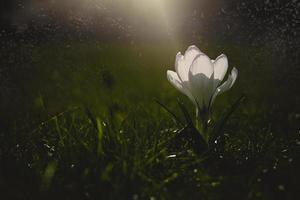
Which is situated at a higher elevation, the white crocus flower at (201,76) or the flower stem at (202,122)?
the white crocus flower at (201,76)

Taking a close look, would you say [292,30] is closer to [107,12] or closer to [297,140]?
[107,12]

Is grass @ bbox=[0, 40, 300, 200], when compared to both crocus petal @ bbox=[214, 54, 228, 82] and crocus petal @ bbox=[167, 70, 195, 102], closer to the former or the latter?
crocus petal @ bbox=[167, 70, 195, 102]

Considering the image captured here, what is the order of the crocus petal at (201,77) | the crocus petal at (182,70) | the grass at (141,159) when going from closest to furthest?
the grass at (141,159) < the crocus petal at (201,77) < the crocus petal at (182,70)

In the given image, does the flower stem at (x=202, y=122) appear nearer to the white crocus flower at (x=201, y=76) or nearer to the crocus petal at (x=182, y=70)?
the white crocus flower at (x=201, y=76)

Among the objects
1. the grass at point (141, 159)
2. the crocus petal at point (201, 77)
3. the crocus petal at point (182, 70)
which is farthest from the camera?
the crocus petal at point (182, 70)

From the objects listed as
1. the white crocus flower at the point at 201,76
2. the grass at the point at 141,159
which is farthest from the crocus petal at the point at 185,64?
the grass at the point at 141,159

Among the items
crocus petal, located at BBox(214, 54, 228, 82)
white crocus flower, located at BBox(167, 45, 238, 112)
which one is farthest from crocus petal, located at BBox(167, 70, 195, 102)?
crocus petal, located at BBox(214, 54, 228, 82)

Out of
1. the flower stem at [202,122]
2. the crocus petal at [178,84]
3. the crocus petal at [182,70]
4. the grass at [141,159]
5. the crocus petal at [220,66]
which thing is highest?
the crocus petal at [220,66]

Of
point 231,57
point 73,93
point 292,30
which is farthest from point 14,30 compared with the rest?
point 292,30
